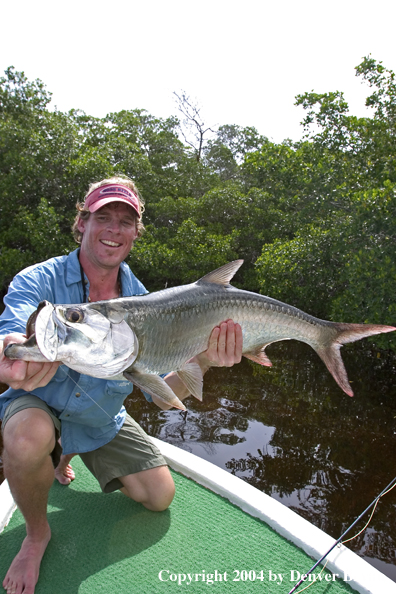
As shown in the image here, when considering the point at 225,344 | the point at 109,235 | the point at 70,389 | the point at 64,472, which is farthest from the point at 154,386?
the point at 64,472

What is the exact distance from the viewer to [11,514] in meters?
2.83

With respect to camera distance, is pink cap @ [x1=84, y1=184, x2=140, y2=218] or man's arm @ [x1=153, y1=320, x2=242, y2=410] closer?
man's arm @ [x1=153, y1=320, x2=242, y2=410]

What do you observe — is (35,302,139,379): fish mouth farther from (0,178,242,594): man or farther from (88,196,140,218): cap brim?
(88,196,140,218): cap brim

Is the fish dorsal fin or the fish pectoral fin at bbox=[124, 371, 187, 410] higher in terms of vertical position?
the fish dorsal fin

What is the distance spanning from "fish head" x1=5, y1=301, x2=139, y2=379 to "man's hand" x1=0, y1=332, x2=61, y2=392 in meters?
0.15

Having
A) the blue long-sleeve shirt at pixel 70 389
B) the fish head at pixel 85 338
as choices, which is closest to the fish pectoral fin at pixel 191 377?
the blue long-sleeve shirt at pixel 70 389

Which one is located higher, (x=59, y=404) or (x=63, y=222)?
(x=63, y=222)

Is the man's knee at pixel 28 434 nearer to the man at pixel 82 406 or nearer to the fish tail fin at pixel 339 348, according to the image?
the man at pixel 82 406

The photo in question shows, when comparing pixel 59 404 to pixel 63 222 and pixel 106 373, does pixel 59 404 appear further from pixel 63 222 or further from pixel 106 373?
pixel 63 222

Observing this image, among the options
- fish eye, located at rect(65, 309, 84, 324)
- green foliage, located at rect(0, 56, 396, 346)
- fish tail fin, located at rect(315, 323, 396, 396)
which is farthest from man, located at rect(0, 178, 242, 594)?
green foliage, located at rect(0, 56, 396, 346)

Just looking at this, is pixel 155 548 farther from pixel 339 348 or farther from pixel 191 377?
pixel 339 348

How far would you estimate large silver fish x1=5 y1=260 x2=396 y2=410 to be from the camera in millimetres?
1899

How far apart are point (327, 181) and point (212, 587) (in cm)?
897

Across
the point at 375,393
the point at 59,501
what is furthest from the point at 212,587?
the point at 375,393
